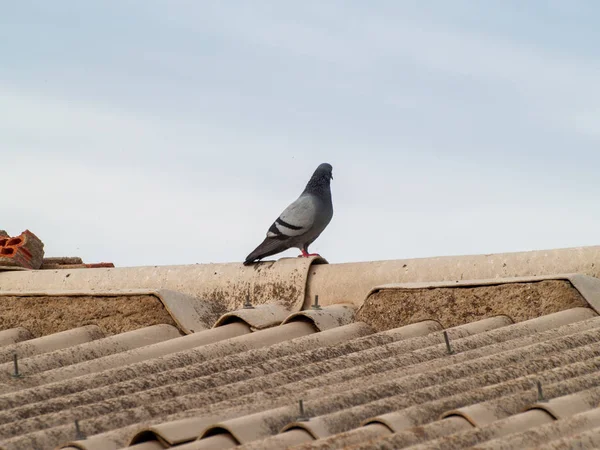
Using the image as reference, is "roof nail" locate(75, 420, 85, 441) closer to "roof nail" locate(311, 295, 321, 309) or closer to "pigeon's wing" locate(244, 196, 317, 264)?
"roof nail" locate(311, 295, 321, 309)

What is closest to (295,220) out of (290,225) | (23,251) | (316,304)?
(290,225)

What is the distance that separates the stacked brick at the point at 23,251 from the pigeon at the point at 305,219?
2179 mm

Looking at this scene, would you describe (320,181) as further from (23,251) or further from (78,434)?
(78,434)

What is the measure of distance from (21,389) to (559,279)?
2.69m

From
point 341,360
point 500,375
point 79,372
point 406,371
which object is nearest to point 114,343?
point 79,372

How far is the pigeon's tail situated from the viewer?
7.53 metres

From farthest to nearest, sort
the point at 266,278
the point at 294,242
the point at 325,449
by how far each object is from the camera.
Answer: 1. the point at 294,242
2. the point at 266,278
3. the point at 325,449

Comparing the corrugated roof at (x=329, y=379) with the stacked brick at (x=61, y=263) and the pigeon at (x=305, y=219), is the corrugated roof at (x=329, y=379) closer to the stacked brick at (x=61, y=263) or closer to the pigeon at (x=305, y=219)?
the pigeon at (x=305, y=219)

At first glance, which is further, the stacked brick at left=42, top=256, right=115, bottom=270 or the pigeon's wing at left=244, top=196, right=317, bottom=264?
the stacked brick at left=42, top=256, right=115, bottom=270

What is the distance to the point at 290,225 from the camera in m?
8.13

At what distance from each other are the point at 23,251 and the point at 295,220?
2.38 metres

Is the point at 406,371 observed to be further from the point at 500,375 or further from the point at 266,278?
the point at 266,278

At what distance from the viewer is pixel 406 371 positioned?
4.62 m

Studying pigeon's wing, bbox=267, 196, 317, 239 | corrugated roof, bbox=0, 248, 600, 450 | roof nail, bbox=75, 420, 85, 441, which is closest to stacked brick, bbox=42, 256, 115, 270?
pigeon's wing, bbox=267, 196, 317, 239
